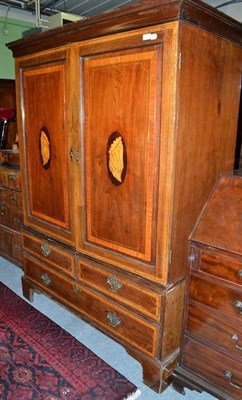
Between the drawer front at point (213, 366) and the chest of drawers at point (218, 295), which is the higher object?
the chest of drawers at point (218, 295)

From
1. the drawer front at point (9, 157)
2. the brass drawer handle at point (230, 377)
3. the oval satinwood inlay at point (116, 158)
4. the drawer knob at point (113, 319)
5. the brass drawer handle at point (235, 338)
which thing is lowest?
the brass drawer handle at point (230, 377)

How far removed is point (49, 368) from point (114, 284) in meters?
0.62

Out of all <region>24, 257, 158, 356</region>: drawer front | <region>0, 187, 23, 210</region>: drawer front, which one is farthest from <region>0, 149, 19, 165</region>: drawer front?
<region>24, 257, 158, 356</region>: drawer front

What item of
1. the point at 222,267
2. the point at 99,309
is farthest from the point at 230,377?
the point at 99,309

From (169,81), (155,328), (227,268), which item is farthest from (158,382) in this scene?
(169,81)

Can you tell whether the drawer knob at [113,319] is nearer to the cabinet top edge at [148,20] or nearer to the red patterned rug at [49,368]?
the red patterned rug at [49,368]

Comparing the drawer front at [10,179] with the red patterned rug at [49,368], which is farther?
the drawer front at [10,179]

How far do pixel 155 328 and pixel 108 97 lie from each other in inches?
44.8

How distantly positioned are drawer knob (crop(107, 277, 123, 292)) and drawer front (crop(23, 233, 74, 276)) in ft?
1.07

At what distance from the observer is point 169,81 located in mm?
1259

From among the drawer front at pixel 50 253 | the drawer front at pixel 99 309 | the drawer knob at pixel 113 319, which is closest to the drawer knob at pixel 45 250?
the drawer front at pixel 50 253

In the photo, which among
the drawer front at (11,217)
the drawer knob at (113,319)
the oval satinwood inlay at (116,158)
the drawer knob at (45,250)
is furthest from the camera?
the drawer front at (11,217)

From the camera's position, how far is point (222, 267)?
4.33 feet

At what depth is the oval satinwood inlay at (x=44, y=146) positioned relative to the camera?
6.28 ft
